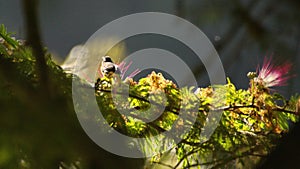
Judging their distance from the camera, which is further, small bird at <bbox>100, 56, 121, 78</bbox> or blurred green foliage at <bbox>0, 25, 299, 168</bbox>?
small bird at <bbox>100, 56, 121, 78</bbox>

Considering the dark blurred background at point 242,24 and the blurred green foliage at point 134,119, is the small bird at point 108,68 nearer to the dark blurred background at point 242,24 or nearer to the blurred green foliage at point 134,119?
the blurred green foliage at point 134,119

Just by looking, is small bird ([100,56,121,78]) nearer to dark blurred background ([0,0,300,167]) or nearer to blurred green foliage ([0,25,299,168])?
blurred green foliage ([0,25,299,168])

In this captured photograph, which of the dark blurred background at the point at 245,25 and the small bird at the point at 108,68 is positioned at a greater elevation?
the small bird at the point at 108,68

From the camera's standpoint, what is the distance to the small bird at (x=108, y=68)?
17.2 inches

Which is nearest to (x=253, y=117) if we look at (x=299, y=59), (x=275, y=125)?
(x=275, y=125)

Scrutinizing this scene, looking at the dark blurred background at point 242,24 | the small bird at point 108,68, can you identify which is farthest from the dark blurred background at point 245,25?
the small bird at point 108,68

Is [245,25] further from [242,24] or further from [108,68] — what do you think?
[108,68]

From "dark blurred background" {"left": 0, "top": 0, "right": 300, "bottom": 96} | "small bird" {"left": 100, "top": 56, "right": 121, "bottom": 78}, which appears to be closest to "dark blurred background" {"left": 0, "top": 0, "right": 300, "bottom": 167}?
"dark blurred background" {"left": 0, "top": 0, "right": 300, "bottom": 96}

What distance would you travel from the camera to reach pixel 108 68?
463 mm

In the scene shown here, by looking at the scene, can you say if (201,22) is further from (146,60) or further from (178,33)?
(146,60)

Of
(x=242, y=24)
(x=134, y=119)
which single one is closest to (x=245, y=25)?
(x=242, y=24)

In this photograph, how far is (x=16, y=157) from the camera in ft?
0.98

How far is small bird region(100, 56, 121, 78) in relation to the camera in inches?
17.2

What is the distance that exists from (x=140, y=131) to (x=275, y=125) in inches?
4.4
